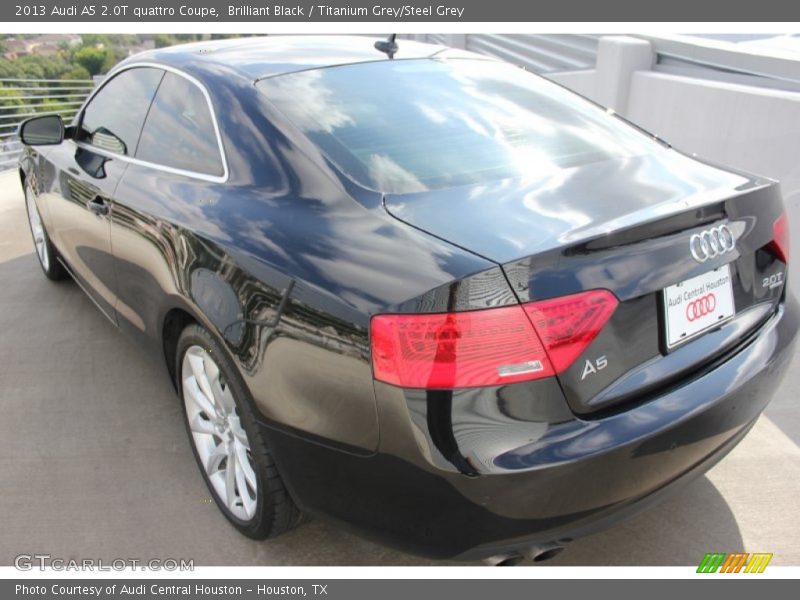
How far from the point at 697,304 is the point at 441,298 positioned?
0.78 meters

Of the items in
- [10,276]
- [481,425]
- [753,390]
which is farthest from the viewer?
[10,276]

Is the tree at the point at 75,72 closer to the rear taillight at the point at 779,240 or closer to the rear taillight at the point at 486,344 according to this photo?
the rear taillight at the point at 779,240

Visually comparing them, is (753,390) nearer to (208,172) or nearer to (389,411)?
(389,411)

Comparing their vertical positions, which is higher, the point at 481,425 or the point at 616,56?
the point at 616,56

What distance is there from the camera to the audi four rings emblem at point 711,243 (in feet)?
6.49

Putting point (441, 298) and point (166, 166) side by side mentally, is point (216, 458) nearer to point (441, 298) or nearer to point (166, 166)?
point (166, 166)

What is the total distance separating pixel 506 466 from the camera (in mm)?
1748

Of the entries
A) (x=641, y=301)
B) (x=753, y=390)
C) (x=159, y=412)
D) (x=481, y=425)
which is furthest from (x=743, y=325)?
(x=159, y=412)

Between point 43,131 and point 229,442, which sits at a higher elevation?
point 43,131

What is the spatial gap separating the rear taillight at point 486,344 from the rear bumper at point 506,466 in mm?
49

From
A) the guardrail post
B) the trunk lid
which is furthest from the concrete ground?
the guardrail post

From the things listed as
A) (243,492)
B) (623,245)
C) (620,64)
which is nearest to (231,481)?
(243,492)

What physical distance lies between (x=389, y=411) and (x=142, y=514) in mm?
1420

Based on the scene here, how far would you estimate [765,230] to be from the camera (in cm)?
225
